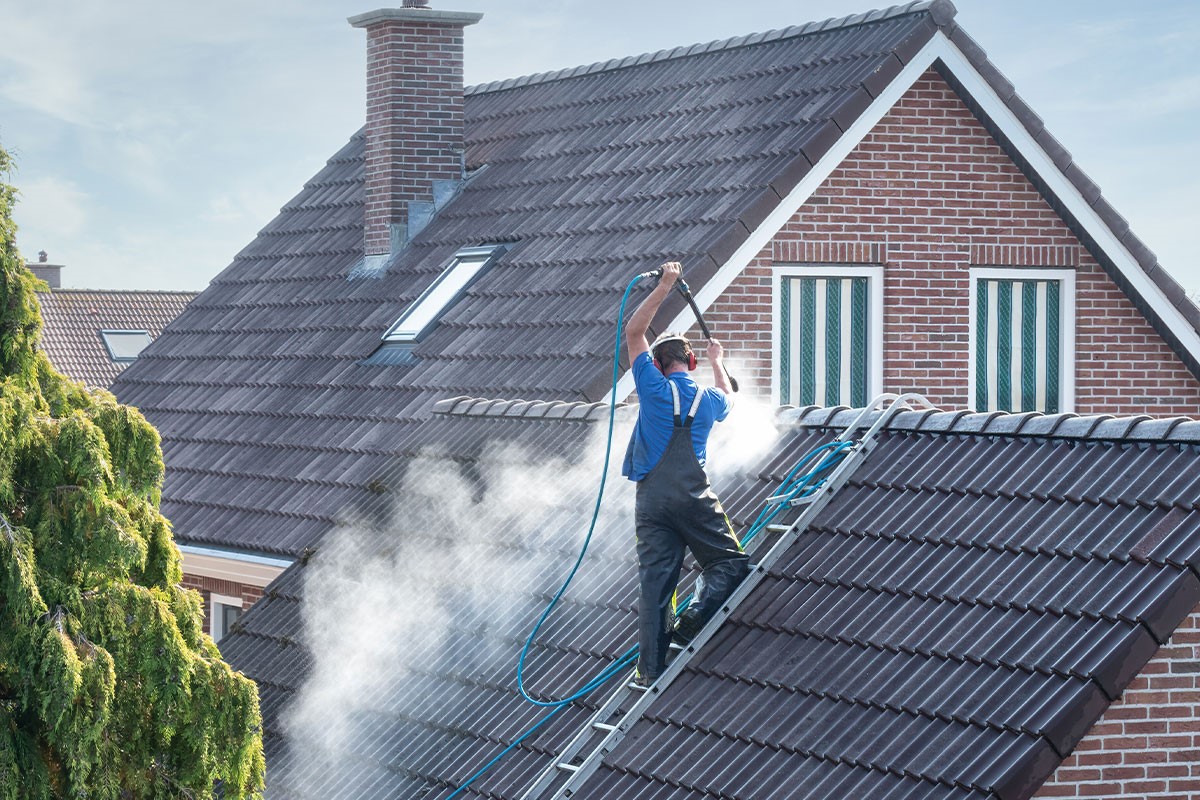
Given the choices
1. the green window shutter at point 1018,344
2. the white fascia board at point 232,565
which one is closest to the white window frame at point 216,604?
the white fascia board at point 232,565

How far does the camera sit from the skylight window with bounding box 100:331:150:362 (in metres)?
62.9

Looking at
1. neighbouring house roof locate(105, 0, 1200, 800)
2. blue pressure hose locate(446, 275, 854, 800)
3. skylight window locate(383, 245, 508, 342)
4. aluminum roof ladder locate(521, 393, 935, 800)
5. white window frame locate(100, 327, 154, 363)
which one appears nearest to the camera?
neighbouring house roof locate(105, 0, 1200, 800)

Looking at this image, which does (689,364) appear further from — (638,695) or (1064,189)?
(1064,189)

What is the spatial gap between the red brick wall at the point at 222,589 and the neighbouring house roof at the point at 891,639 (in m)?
5.78

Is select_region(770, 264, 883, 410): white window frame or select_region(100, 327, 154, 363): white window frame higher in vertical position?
select_region(100, 327, 154, 363): white window frame

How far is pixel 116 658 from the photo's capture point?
9430mm

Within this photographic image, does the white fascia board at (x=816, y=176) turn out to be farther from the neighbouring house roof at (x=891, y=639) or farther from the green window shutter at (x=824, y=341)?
the neighbouring house roof at (x=891, y=639)

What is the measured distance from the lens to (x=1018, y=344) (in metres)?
17.8

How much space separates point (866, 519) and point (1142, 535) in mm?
1781

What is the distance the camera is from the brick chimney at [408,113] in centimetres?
2044

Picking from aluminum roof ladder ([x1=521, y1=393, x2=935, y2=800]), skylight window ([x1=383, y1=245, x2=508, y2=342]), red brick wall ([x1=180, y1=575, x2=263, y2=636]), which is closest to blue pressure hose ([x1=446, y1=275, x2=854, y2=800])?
aluminum roof ladder ([x1=521, y1=393, x2=935, y2=800])

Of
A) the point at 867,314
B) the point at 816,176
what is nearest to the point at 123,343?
the point at 867,314

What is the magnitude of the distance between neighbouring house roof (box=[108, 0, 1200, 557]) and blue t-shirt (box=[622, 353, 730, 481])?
580 cm

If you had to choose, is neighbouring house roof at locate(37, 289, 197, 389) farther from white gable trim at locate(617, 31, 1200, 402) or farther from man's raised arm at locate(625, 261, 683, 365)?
man's raised arm at locate(625, 261, 683, 365)
